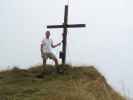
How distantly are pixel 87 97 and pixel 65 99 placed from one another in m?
0.84

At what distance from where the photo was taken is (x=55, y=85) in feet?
51.4

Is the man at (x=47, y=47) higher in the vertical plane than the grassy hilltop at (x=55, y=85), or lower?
higher

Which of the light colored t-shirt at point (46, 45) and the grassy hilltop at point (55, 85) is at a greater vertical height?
the light colored t-shirt at point (46, 45)

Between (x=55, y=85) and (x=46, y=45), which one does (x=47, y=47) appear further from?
(x=55, y=85)

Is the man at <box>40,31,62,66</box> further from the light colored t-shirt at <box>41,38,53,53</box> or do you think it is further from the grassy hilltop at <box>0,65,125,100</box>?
the grassy hilltop at <box>0,65,125,100</box>

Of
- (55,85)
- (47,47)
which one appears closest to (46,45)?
(47,47)

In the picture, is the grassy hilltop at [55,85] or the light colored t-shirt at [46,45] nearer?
the grassy hilltop at [55,85]

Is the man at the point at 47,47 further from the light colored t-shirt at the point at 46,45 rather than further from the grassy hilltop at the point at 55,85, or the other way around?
the grassy hilltop at the point at 55,85

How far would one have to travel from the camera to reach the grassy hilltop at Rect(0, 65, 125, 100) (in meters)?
14.0

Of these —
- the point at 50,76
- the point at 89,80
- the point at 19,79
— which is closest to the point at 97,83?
the point at 89,80

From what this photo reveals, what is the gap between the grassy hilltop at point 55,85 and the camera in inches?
551

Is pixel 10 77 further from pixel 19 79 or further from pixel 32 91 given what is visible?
pixel 32 91

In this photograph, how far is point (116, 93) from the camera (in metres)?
18.8

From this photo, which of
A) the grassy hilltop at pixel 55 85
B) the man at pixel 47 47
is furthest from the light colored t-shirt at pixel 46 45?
the grassy hilltop at pixel 55 85
